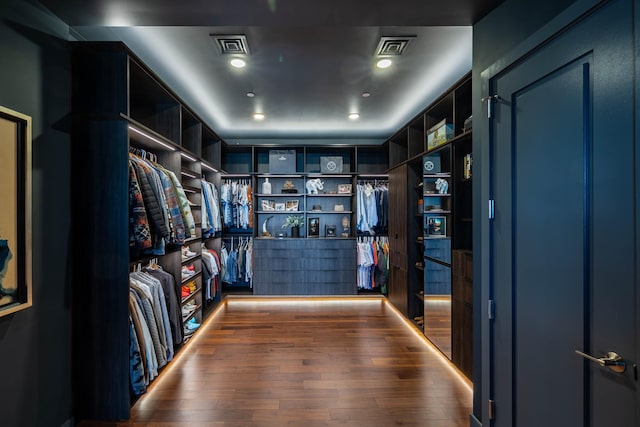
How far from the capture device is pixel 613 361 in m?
0.99

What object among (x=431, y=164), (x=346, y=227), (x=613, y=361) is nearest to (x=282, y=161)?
(x=346, y=227)

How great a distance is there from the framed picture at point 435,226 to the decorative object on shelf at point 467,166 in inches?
17.5

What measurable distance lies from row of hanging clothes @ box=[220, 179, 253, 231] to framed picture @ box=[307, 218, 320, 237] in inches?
38.9

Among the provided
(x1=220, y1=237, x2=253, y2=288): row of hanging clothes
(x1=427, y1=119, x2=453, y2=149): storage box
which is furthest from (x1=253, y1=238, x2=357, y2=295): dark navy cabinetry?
(x1=427, y1=119, x2=453, y2=149): storage box

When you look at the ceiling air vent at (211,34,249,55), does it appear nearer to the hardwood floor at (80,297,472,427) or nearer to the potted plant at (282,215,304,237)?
the hardwood floor at (80,297,472,427)

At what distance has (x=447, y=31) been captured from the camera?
2275mm

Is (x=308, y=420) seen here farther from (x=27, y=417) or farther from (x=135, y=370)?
(x=27, y=417)

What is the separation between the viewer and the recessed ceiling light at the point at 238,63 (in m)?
2.62

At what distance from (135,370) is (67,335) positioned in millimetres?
476

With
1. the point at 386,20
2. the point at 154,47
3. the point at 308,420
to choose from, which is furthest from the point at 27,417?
the point at 386,20

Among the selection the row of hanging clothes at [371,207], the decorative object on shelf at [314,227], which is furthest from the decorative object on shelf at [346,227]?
the decorative object on shelf at [314,227]

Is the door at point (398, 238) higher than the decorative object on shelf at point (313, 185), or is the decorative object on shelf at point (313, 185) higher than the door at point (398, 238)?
the decorative object on shelf at point (313, 185)

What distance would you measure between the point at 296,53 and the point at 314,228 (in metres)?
3.01

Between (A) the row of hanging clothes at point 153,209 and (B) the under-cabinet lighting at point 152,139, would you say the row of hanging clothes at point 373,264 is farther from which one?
(B) the under-cabinet lighting at point 152,139
